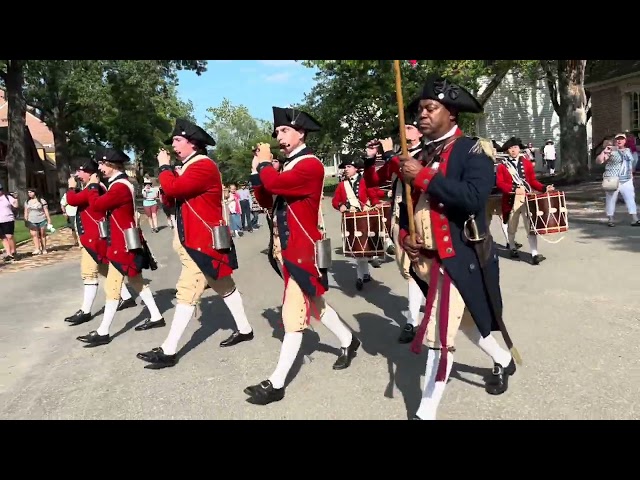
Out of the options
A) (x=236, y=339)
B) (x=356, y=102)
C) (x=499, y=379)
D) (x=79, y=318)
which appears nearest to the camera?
(x=499, y=379)

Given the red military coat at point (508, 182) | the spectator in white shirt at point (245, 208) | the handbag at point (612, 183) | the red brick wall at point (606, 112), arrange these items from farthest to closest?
the red brick wall at point (606, 112) < the spectator in white shirt at point (245, 208) < the handbag at point (612, 183) < the red military coat at point (508, 182)

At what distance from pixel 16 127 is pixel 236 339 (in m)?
27.2

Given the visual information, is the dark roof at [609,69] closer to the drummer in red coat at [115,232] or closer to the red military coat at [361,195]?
the red military coat at [361,195]

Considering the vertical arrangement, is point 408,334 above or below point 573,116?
below

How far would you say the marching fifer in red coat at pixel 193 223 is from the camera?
5043 mm

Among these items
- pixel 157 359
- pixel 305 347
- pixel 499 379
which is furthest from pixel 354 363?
pixel 157 359

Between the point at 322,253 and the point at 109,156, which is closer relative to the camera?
the point at 322,253

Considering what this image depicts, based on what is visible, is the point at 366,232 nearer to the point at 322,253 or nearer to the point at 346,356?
the point at 346,356

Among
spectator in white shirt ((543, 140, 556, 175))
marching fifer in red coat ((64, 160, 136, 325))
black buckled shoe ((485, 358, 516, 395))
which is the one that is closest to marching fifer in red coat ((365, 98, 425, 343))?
black buckled shoe ((485, 358, 516, 395))

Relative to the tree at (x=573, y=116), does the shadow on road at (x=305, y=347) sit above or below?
below

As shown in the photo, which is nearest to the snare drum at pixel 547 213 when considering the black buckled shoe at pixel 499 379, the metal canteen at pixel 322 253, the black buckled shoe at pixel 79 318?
the black buckled shoe at pixel 499 379

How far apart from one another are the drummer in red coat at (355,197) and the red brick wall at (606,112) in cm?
2167

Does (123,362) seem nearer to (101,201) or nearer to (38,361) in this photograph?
(38,361)

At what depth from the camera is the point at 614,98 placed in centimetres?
2566
